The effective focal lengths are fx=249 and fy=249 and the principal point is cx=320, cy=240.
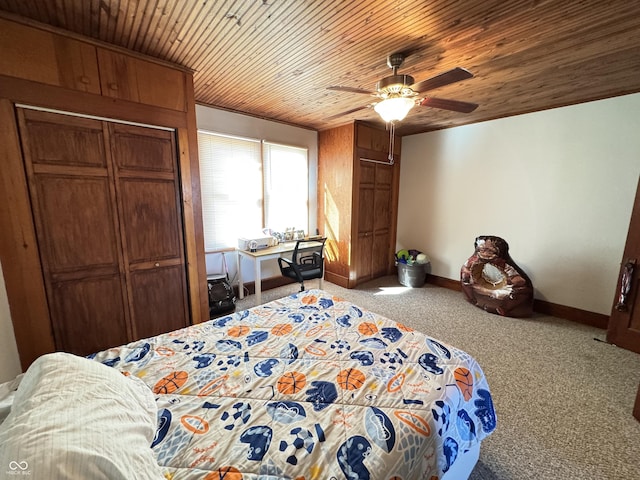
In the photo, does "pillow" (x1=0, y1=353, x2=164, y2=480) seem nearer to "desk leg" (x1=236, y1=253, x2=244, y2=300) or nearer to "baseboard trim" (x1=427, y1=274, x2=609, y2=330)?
"desk leg" (x1=236, y1=253, x2=244, y2=300)

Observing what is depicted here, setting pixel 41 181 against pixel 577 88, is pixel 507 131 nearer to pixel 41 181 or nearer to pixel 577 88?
pixel 577 88

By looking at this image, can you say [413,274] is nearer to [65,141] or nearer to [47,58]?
[65,141]

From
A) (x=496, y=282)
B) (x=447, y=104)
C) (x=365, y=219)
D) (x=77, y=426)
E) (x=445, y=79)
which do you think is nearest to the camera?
(x=77, y=426)

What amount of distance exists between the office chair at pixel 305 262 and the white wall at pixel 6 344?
7.44ft

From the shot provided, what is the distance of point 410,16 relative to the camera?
5.02ft

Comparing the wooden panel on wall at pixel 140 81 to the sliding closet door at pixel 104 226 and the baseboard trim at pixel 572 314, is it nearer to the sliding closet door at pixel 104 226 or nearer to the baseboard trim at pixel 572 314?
the sliding closet door at pixel 104 226

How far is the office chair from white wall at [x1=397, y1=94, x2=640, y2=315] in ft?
6.70

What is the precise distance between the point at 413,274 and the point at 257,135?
10.5 ft

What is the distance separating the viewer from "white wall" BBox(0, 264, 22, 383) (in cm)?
162

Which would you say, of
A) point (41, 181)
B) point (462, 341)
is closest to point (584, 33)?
point (462, 341)

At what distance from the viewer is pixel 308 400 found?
106 cm

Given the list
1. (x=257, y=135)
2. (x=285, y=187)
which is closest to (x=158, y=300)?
(x=285, y=187)

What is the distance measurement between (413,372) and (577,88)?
329 cm

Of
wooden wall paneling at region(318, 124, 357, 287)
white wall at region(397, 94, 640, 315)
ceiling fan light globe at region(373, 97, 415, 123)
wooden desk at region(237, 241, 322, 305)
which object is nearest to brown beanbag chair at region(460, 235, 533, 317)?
white wall at region(397, 94, 640, 315)
